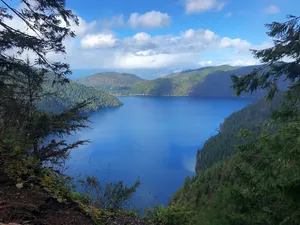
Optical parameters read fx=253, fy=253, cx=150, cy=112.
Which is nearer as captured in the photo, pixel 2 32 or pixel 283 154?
pixel 283 154

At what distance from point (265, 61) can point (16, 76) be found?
7034mm

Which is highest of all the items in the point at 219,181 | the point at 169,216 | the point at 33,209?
the point at 33,209

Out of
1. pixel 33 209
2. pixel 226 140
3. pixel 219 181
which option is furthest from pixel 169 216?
pixel 226 140

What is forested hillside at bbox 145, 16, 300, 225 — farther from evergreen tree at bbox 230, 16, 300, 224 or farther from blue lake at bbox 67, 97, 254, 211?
blue lake at bbox 67, 97, 254, 211

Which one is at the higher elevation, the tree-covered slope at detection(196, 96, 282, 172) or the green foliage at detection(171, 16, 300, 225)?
the green foliage at detection(171, 16, 300, 225)

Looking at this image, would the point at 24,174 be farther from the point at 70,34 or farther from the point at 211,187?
the point at 211,187

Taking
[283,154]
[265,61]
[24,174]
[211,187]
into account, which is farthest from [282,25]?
[211,187]

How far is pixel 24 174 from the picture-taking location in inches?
181

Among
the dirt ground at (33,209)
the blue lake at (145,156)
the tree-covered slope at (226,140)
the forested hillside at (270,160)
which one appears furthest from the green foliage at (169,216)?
the tree-covered slope at (226,140)

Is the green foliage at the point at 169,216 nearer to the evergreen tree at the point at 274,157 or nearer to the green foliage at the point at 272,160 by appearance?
the green foliage at the point at 272,160

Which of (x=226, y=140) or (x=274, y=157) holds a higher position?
(x=274, y=157)

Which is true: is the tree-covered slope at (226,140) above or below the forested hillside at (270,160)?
below

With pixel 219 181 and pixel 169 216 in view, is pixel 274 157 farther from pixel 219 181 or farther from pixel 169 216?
pixel 219 181

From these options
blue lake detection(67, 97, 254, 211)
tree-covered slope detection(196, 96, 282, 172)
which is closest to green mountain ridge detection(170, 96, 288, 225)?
tree-covered slope detection(196, 96, 282, 172)
